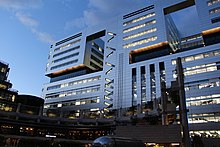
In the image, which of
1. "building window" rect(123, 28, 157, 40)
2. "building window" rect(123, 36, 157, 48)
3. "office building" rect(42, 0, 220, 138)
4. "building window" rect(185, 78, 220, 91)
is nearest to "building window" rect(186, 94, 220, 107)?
"office building" rect(42, 0, 220, 138)

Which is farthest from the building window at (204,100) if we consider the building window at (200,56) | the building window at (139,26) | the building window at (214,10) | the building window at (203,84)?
the building window at (139,26)

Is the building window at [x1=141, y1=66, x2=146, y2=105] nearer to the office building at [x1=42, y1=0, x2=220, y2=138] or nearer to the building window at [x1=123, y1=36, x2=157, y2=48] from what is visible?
the office building at [x1=42, y1=0, x2=220, y2=138]

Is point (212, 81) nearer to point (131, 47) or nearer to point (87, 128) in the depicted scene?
point (131, 47)

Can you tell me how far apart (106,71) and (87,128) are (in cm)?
3290

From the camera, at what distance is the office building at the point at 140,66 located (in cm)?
6988

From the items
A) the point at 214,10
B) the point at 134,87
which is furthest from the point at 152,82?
the point at 214,10

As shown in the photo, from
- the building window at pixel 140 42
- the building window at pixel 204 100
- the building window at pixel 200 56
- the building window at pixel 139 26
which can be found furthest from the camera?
the building window at pixel 139 26

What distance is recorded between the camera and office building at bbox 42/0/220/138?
69875mm

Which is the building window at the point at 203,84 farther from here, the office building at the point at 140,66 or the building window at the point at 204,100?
the building window at the point at 204,100

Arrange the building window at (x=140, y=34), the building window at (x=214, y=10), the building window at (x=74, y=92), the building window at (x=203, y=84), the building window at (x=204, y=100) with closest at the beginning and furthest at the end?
the building window at (x=204, y=100), the building window at (x=203, y=84), the building window at (x=214, y=10), the building window at (x=140, y=34), the building window at (x=74, y=92)

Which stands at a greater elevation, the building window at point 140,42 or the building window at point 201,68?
the building window at point 140,42

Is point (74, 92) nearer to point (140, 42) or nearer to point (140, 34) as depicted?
point (140, 42)

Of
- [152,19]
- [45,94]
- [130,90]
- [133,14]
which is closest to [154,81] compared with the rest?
[130,90]

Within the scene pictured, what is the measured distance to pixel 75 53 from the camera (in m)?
113
